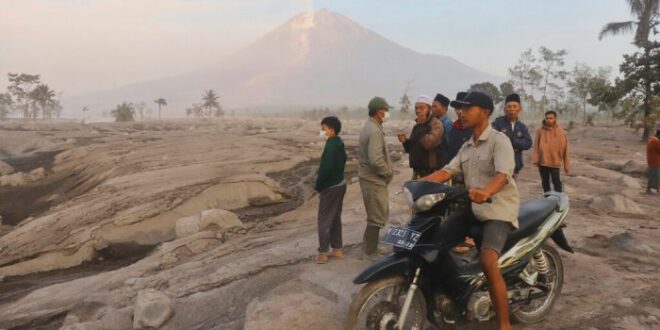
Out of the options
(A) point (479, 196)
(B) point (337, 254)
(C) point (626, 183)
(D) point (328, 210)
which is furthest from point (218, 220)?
(C) point (626, 183)

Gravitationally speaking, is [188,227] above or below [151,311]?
below

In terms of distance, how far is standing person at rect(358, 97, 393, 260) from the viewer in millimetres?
5461

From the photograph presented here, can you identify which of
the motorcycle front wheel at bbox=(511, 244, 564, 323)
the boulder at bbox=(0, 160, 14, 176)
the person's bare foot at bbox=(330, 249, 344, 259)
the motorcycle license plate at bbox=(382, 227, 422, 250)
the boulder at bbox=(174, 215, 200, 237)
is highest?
the motorcycle license plate at bbox=(382, 227, 422, 250)

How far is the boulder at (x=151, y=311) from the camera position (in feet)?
16.1

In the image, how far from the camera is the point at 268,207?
13516 mm

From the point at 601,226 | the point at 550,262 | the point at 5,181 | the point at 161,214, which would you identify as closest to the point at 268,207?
the point at 161,214

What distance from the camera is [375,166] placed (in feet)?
17.9

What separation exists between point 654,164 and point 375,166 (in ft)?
27.9

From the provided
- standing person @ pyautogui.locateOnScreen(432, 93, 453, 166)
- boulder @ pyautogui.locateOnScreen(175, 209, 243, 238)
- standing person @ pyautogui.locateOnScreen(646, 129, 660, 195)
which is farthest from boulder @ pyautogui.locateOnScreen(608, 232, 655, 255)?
boulder @ pyautogui.locateOnScreen(175, 209, 243, 238)

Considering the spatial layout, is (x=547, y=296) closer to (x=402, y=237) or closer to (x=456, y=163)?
(x=456, y=163)

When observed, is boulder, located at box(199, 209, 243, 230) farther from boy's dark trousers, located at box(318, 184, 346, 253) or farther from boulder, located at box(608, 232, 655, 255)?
boulder, located at box(608, 232, 655, 255)

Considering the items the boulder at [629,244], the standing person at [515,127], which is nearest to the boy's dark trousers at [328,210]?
the standing person at [515,127]

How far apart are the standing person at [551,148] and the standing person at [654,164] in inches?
176

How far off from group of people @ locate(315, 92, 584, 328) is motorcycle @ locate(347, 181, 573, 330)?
0.18 metres
